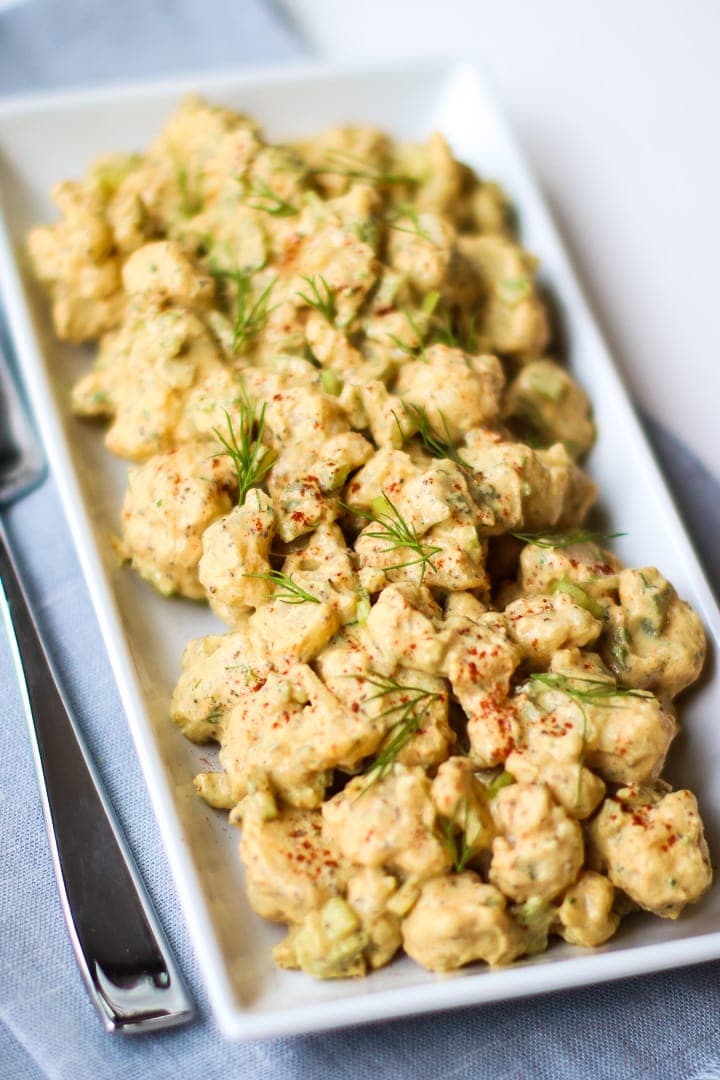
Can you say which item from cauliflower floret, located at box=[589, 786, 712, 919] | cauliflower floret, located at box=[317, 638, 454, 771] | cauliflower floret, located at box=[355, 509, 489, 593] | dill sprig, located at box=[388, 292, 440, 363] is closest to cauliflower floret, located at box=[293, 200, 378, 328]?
dill sprig, located at box=[388, 292, 440, 363]

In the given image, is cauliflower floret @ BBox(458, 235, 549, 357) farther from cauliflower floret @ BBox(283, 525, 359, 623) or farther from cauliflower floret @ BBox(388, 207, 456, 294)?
cauliflower floret @ BBox(283, 525, 359, 623)

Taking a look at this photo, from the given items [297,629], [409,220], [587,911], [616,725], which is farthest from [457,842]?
[409,220]

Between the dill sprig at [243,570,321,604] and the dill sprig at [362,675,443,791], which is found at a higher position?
the dill sprig at [243,570,321,604]

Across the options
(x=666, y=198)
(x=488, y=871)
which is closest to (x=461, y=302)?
(x=666, y=198)

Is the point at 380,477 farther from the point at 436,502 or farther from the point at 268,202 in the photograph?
the point at 268,202

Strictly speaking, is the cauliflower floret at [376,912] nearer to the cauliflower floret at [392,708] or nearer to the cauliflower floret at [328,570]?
the cauliflower floret at [392,708]

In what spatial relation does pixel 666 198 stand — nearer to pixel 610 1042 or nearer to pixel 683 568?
pixel 683 568
